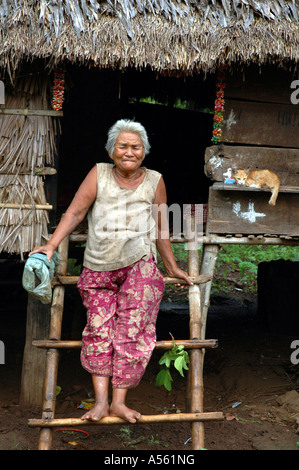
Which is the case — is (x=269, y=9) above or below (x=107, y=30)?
above

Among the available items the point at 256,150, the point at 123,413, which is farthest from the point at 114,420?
the point at 256,150

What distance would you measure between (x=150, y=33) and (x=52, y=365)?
236cm

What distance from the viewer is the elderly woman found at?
329 centimetres

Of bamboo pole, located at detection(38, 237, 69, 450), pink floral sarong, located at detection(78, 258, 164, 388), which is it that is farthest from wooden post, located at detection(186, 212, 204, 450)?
bamboo pole, located at detection(38, 237, 69, 450)

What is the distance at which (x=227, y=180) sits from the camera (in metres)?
4.16

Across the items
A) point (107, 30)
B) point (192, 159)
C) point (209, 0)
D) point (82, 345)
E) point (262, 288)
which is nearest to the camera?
point (82, 345)

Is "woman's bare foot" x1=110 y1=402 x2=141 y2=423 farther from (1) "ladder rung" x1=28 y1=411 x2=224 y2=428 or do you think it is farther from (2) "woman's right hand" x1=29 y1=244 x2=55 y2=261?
(2) "woman's right hand" x1=29 y1=244 x2=55 y2=261

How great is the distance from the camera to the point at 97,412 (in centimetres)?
311

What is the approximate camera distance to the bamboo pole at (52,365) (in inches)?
123

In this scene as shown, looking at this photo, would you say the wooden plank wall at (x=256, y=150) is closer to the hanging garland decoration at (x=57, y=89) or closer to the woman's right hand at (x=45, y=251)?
the hanging garland decoration at (x=57, y=89)

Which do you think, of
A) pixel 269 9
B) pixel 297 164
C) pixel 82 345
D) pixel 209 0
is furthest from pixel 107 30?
pixel 82 345

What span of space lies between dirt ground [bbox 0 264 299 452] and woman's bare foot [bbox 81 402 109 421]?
0.66 meters
